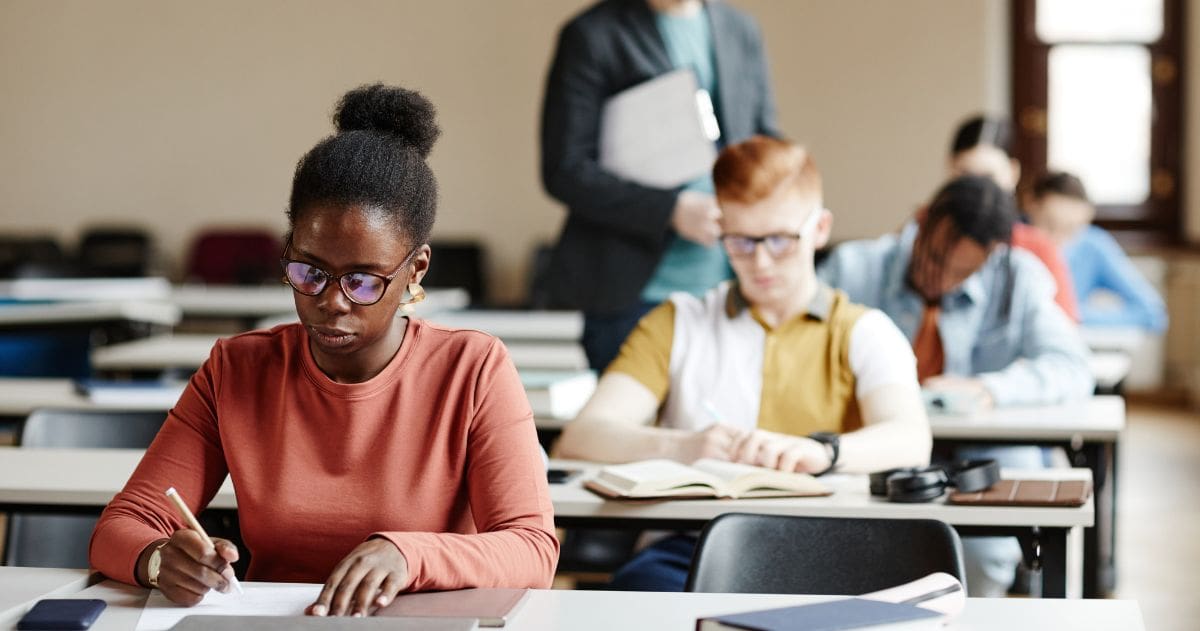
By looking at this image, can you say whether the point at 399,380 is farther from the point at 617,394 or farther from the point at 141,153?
the point at 141,153

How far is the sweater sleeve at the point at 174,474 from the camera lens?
5.48 ft

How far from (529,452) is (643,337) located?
0.88 metres

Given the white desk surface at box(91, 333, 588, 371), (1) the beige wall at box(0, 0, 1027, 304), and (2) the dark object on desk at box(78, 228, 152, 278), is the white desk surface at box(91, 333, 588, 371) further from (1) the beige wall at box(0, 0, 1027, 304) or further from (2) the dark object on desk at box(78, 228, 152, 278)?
(1) the beige wall at box(0, 0, 1027, 304)

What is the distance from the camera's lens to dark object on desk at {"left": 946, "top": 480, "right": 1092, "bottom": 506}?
2086mm

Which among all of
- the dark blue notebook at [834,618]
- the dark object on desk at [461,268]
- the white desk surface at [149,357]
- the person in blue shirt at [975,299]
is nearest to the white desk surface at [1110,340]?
the person in blue shirt at [975,299]

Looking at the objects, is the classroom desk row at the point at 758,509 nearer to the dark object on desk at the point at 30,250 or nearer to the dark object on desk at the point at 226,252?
the dark object on desk at the point at 226,252

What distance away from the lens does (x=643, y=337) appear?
8.47 ft

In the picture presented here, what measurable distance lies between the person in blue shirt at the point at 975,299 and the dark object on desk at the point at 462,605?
5.57 ft

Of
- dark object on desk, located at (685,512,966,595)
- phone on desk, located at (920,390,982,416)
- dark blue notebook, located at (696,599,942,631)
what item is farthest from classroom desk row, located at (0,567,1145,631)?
phone on desk, located at (920,390,982,416)

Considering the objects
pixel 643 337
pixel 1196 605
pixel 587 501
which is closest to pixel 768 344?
pixel 643 337

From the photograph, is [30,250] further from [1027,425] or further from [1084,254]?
[1027,425]

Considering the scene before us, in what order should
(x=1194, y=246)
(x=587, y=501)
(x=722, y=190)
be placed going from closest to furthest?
(x=587, y=501) → (x=722, y=190) → (x=1194, y=246)

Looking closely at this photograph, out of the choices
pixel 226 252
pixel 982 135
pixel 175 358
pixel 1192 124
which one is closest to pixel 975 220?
pixel 982 135

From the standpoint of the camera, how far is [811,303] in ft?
8.24
